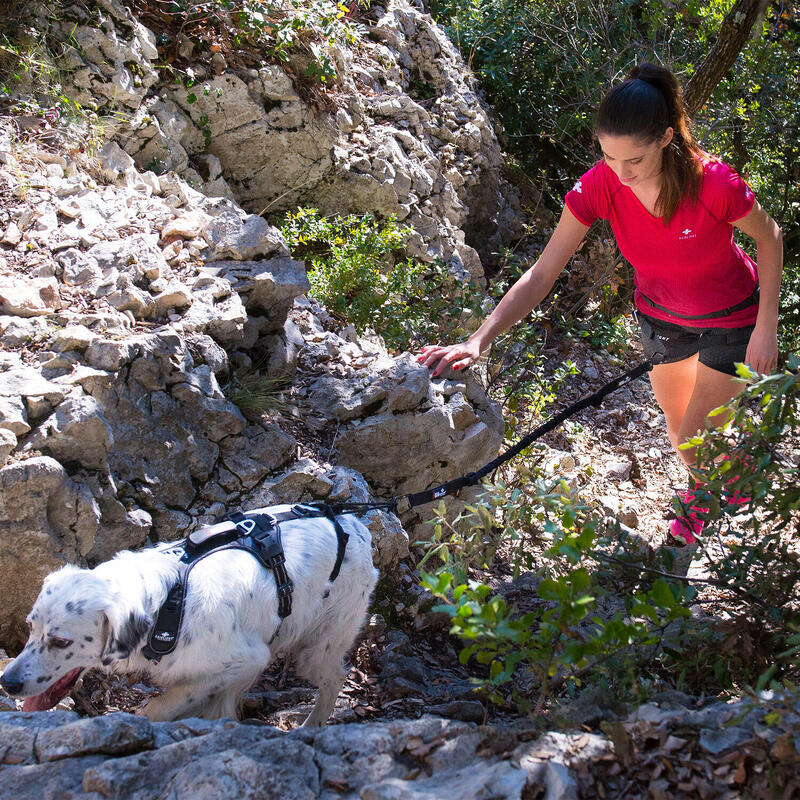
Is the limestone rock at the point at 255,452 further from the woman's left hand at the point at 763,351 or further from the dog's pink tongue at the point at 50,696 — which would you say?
the woman's left hand at the point at 763,351

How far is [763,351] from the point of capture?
3051mm

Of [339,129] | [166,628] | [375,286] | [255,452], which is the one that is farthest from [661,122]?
[339,129]

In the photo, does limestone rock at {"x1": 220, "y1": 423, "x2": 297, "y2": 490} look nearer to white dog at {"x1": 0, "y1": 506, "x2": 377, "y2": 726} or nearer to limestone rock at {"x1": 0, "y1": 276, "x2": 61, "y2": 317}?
white dog at {"x1": 0, "y1": 506, "x2": 377, "y2": 726}

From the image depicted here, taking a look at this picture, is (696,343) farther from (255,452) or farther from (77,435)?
(77,435)

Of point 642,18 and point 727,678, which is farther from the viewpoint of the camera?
point 642,18

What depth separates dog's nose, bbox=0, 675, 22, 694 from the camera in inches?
96.0

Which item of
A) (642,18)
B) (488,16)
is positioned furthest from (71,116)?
(642,18)

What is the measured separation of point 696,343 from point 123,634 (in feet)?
9.38

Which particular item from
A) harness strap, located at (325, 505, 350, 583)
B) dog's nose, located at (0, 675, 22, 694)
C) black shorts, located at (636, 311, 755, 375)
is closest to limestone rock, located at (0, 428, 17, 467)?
dog's nose, located at (0, 675, 22, 694)

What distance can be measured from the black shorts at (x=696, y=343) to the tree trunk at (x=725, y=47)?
13.3 ft

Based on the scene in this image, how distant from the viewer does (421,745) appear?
216 centimetres

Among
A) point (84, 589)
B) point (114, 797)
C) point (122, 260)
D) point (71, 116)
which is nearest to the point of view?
point (114, 797)

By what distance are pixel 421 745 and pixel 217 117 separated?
19.1 ft

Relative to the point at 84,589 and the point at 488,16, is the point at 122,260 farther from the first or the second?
the point at 488,16
